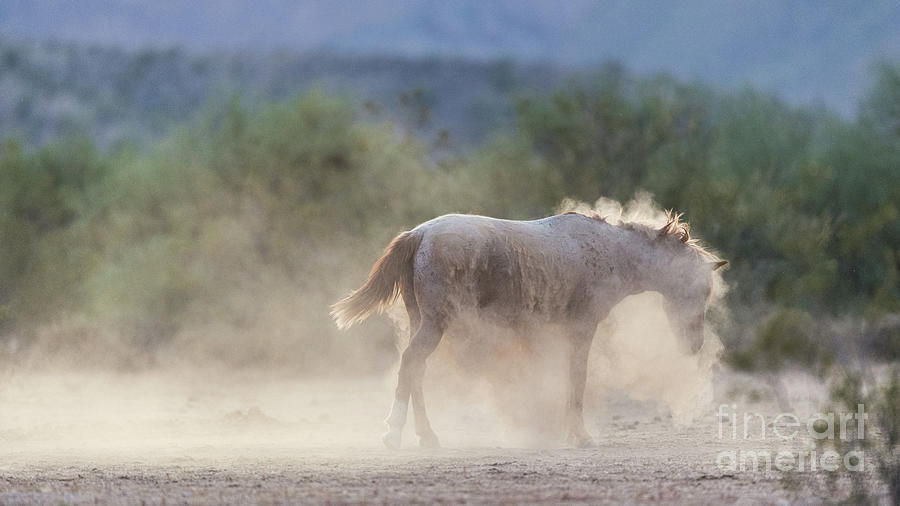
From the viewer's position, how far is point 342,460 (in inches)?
383

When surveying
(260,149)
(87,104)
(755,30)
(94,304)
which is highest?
(755,30)

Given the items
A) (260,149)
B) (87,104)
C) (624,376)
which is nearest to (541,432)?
(624,376)

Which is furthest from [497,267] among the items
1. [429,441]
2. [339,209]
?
[339,209]

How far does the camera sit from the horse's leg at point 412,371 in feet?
33.8

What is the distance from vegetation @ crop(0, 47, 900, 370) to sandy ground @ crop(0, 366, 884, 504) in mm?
7093

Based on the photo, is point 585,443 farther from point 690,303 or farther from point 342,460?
point 342,460

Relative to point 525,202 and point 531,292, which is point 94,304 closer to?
point 525,202

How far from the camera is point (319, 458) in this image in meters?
9.91

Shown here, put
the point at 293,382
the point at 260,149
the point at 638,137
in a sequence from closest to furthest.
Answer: the point at 293,382 → the point at 638,137 → the point at 260,149

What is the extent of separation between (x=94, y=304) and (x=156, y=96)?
85.0 metres

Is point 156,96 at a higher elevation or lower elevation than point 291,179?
higher

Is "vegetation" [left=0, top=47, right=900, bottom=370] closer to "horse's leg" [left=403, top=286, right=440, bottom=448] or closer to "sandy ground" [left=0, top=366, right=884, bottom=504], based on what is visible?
"sandy ground" [left=0, top=366, right=884, bottom=504]

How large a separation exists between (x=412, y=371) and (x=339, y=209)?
17204mm

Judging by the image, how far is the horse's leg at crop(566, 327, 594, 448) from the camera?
11.1m
